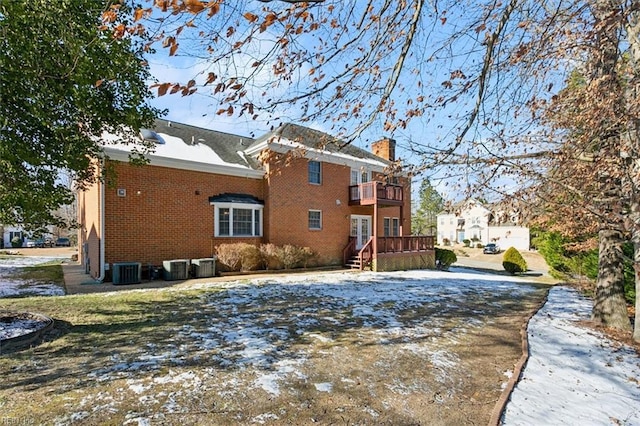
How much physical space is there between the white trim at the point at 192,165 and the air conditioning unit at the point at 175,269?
12.0ft

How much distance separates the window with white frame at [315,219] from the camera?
1800cm

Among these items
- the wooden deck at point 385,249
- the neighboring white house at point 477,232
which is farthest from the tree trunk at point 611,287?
the neighboring white house at point 477,232

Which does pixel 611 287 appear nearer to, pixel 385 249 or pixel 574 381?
pixel 574 381

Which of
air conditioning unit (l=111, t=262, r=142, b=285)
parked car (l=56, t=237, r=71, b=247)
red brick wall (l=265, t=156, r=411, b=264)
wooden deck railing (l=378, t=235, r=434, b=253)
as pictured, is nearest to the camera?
air conditioning unit (l=111, t=262, r=142, b=285)

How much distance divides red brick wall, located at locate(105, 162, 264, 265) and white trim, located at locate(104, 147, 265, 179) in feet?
0.63

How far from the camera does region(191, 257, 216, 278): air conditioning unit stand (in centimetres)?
1338

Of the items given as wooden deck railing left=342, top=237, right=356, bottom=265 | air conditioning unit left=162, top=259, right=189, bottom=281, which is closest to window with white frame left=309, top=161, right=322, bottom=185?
wooden deck railing left=342, top=237, right=356, bottom=265

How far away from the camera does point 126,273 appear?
37.8 ft

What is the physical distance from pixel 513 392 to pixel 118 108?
7553 millimetres

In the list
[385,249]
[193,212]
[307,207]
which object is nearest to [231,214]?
[193,212]

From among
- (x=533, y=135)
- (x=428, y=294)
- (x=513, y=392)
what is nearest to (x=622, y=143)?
(x=533, y=135)

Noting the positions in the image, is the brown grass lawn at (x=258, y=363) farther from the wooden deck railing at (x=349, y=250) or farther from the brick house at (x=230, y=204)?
the wooden deck railing at (x=349, y=250)

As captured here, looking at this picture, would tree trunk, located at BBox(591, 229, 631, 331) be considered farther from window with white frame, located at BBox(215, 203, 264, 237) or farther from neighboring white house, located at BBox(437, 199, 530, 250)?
neighboring white house, located at BBox(437, 199, 530, 250)

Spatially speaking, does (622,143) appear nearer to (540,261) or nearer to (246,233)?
(246,233)
